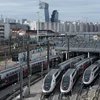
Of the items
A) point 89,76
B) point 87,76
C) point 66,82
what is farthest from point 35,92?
point 89,76

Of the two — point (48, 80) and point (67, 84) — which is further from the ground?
point (48, 80)

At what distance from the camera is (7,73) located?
30203mm

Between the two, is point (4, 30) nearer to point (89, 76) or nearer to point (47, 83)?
point (89, 76)

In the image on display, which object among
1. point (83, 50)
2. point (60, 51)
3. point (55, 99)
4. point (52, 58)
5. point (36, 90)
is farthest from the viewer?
point (60, 51)

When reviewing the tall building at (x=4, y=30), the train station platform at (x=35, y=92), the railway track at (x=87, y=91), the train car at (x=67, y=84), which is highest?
the tall building at (x=4, y=30)

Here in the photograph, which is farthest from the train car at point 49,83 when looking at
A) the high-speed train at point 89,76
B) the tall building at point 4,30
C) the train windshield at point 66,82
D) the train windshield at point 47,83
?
the tall building at point 4,30

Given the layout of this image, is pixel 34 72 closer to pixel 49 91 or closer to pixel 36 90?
pixel 36 90

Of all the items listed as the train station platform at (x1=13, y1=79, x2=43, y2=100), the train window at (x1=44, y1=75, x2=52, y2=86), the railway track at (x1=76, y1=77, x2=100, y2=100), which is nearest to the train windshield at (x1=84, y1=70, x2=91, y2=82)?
the railway track at (x1=76, y1=77, x2=100, y2=100)

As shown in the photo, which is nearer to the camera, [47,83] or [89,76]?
[47,83]

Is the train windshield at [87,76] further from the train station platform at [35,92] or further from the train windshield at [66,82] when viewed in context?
the train station platform at [35,92]

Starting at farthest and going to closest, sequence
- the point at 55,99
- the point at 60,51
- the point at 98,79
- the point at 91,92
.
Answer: the point at 60,51, the point at 98,79, the point at 91,92, the point at 55,99

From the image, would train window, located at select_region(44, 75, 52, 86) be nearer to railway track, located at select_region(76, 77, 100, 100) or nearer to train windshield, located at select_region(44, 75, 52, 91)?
train windshield, located at select_region(44, 75, 52, 91)

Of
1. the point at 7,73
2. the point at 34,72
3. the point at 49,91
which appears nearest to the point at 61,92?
the point at 49,91

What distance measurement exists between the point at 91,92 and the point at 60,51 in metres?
27.2
